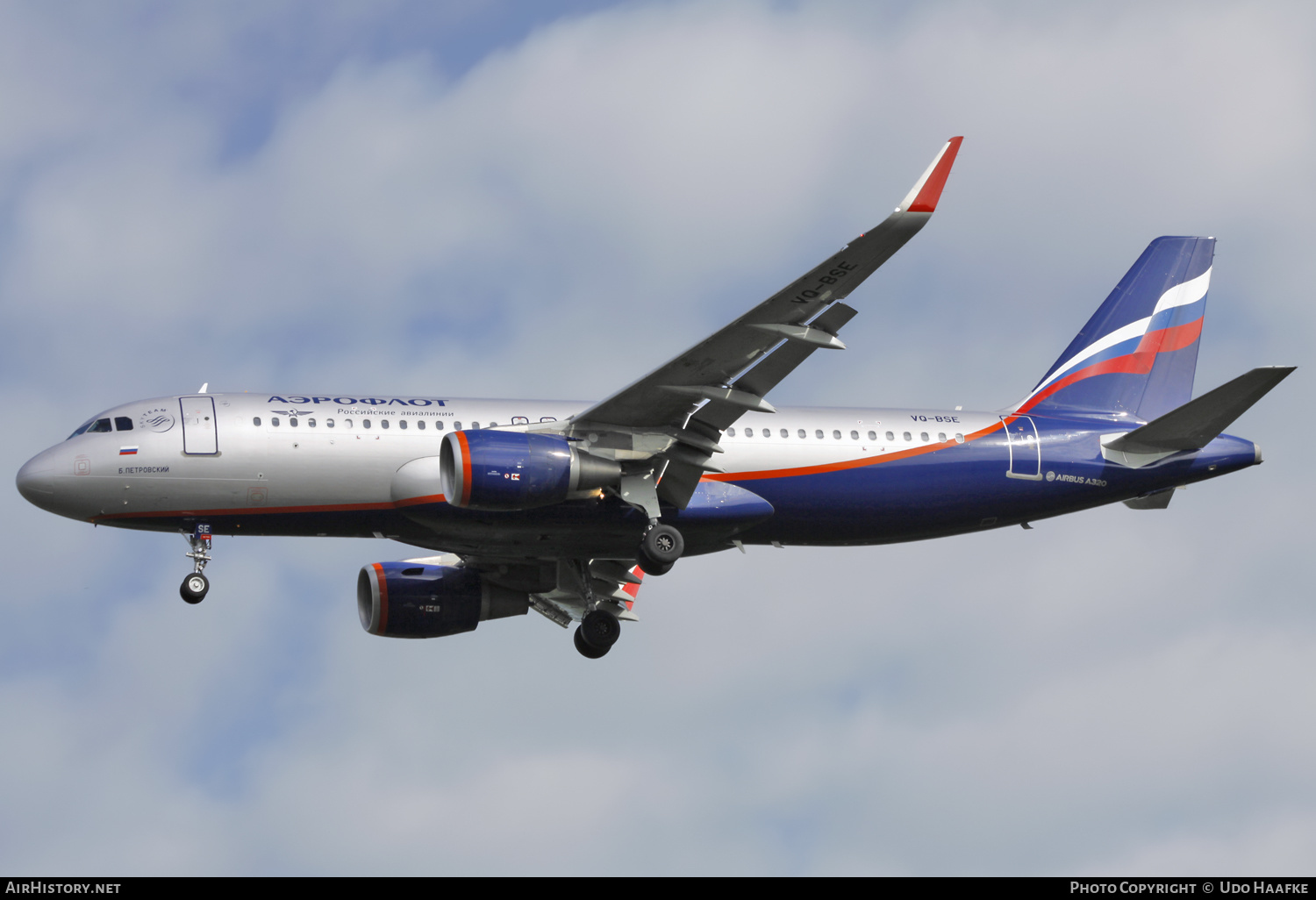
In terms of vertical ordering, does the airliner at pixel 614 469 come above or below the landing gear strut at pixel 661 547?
above

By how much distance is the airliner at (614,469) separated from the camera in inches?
1298

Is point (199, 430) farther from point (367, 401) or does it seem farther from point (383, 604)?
point (383, 604)

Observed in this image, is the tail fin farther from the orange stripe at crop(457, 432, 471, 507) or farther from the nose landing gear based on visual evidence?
the orange stripe at crop(457, 432, 471, 507)

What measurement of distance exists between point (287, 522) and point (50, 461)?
4.99m

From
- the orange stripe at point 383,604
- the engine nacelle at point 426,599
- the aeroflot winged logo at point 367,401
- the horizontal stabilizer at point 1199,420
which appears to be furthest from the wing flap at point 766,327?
the horizontal stabilizer at point 1199,420

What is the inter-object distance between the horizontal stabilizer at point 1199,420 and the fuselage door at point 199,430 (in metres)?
20.3

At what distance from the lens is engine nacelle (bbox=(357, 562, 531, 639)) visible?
40.1 m

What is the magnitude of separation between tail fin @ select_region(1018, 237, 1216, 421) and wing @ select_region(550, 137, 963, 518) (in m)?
10.4

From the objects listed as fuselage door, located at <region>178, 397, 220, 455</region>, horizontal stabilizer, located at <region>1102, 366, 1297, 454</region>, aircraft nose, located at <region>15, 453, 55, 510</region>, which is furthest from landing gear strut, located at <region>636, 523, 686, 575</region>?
aircraft nose, located at <region>15, 453, 55, 510</region>

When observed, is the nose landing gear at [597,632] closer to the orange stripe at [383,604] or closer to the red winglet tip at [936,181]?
the orange stripe at [383,604]

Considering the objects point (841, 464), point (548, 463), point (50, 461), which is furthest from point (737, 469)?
point (50, 461)

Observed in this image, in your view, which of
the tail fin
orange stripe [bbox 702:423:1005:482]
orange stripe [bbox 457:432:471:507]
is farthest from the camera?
the tail fin

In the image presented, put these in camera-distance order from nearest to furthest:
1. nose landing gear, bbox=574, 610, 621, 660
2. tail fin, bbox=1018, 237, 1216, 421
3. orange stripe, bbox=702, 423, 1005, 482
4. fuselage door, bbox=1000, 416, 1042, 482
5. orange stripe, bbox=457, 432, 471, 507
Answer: orange stripe, bbox=457, 432, 471, 507, orange stripe, bbox=702, 423, 1005, 482, fuselage door, bbox=1000, 416, 1042, 482, nose landing gear, bbox=574, 610, 621, 660, tail fin, bbox=1018, 237, 1216, 421
